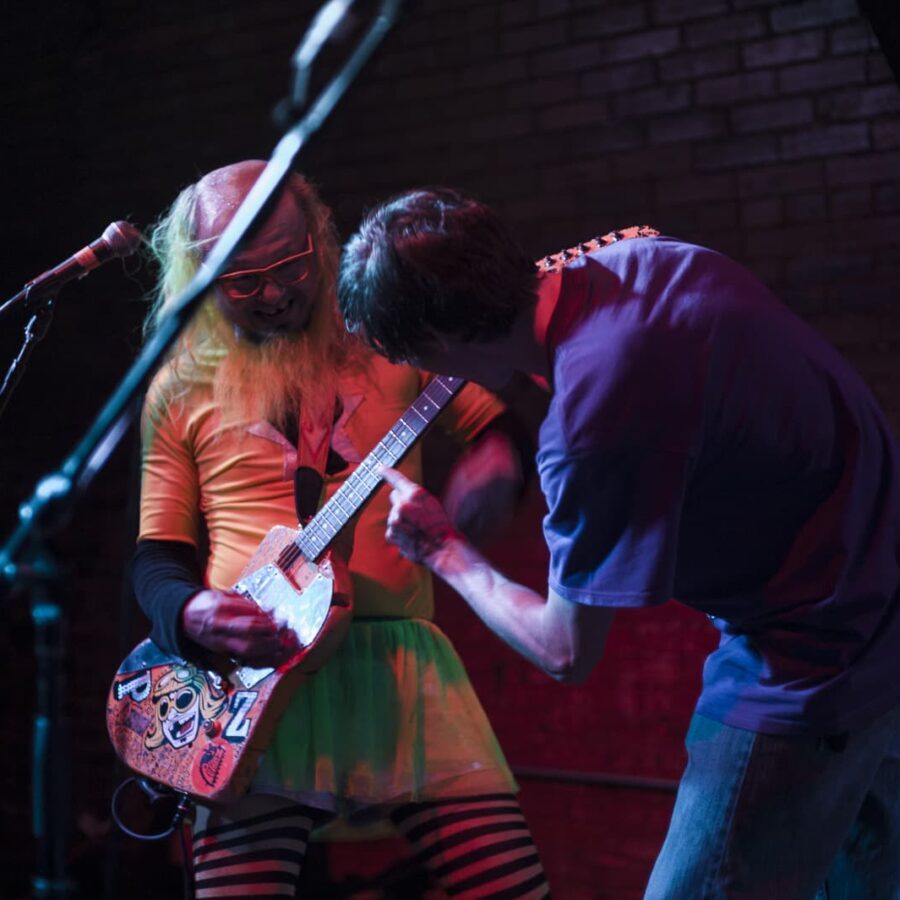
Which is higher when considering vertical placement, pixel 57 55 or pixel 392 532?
pixel 57 55

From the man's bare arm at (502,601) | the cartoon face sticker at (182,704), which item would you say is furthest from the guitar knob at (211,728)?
the man's bare arm at (502,601)

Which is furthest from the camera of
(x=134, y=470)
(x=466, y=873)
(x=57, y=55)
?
(x=57, y=55)

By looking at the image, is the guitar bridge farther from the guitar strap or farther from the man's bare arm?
the man's bare arm

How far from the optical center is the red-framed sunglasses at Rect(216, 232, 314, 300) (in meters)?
2.33

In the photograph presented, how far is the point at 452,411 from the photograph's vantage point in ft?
7.73

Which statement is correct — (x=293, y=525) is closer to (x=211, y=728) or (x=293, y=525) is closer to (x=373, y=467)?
(x=373, y=467)

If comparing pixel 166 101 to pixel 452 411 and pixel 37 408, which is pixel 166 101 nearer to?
pixel 37 408

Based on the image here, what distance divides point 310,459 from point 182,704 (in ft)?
1.83

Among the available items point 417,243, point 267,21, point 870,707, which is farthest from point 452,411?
point 267,21

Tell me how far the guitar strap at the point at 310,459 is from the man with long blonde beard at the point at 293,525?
12 mm

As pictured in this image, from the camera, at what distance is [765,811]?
1646 mm

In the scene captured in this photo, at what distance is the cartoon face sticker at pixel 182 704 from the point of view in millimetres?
2277

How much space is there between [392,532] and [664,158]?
2.24 metres

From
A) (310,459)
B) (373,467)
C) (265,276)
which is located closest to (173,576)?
(310,459)
